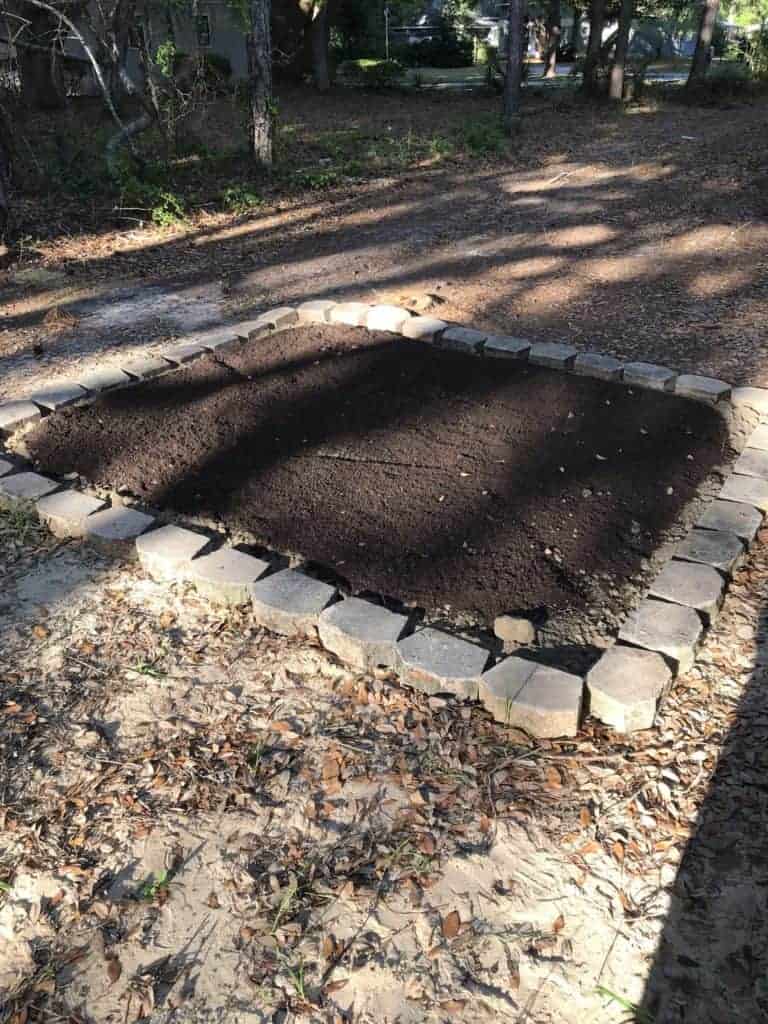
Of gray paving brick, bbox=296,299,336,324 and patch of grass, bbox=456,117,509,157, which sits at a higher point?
patch of grass, bbox=456,117,509,157

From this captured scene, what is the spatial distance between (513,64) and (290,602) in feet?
36.9

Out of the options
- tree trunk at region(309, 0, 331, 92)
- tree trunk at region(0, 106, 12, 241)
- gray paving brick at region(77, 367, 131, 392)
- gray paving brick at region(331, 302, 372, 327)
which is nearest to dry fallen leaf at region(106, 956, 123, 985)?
gray paving brick at region(77, 367, 131, 392)

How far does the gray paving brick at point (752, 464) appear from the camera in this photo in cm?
315

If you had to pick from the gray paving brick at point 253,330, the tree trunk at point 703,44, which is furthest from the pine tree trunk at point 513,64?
the gray paving brick at point 253,330

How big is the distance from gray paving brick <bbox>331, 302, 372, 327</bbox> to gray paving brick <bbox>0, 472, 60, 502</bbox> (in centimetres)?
218

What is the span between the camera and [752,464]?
3211mm

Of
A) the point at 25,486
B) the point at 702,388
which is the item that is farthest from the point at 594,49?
the point at 25,486

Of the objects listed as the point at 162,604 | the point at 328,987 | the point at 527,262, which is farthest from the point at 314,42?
the point at 328,987

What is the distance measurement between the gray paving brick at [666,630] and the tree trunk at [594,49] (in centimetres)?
1598

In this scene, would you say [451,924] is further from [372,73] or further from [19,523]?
[372,73]

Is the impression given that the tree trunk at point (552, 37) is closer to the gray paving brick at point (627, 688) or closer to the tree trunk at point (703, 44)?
the tree trunk at point (703, 44)

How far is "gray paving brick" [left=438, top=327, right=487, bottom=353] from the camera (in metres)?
4.39

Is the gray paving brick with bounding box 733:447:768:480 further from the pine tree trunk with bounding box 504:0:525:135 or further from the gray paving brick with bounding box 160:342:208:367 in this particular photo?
the pine tree trunk with bounding box 504:0:525:135

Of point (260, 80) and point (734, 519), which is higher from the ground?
point (260, 80)
